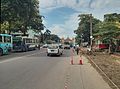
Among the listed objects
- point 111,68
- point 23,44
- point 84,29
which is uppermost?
point 84,29

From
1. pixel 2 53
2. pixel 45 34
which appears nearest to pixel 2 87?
pixel 2 53

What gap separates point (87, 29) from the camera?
117500 millimetres

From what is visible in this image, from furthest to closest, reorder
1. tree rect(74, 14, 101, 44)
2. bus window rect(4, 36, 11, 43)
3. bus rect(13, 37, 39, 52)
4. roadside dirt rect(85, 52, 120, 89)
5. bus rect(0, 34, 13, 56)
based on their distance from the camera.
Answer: tree rect(74, 14, 101, 44) → bus rect(13, 37, 39, 52) → bus window rect(4, 36, 11, 43) → bus rect(0, 34, 13, 56) → roadside dirt rect(85, 52, 120, 89)

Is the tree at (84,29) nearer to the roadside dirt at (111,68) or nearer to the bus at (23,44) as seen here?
the bus at (23,44)

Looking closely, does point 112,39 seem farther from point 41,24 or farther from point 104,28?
point 41,24

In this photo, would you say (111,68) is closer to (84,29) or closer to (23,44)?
(23,44)

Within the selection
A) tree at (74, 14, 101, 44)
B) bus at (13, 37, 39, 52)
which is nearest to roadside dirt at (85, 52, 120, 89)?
bus at (13, 37, 39, 52)

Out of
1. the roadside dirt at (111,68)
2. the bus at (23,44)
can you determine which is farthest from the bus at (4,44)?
the roadside dirt at (111,68)

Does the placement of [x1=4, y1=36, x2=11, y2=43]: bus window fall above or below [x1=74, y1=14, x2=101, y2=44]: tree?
below

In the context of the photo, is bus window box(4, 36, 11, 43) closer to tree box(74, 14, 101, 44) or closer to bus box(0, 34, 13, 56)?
bus box(0, 34, 13, 56)

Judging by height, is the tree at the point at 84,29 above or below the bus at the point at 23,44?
above

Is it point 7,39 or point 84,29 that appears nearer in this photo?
point 7,39

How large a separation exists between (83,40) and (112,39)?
73.6 m

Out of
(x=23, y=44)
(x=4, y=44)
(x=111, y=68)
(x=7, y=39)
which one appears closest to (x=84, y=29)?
(x=23, y=44)
